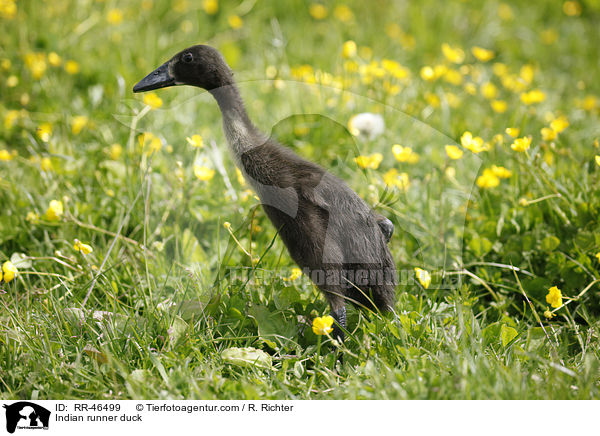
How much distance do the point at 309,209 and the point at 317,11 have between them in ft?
15.0

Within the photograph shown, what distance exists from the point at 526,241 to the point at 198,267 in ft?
5.67

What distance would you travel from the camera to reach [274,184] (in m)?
2.37

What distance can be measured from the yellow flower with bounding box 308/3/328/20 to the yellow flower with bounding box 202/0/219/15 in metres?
1.04

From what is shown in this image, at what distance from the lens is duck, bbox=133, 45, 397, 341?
2.32 m

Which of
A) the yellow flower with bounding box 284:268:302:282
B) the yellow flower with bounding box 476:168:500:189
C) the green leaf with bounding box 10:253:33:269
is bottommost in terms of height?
the yellow flower with bounding box 284:268:302:282

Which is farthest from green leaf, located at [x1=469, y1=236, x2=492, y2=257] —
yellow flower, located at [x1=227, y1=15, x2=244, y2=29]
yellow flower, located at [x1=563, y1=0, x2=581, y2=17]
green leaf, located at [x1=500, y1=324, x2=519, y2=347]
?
yellow flower, located at [x1=563, y1=0, x2=581, y2=17]

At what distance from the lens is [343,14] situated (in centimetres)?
636

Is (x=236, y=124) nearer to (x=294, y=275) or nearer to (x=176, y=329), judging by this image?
(x=294, y=275)

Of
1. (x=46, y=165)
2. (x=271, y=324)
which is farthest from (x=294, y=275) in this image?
(x=46, y=165)

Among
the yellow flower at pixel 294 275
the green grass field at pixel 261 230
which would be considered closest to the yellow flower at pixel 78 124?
the green grass field at pixel 261 230

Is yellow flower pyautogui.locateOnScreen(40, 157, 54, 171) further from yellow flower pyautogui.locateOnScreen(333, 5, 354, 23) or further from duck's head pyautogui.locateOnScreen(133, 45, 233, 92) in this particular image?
yellow flower pyautogui.locateOnScreen(333, 5, 354, 23)

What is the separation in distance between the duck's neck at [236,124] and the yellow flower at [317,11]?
13.5 ft

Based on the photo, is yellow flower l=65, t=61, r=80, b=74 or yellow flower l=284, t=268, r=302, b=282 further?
yellow flower l=65, t=61, r=80, b=74
